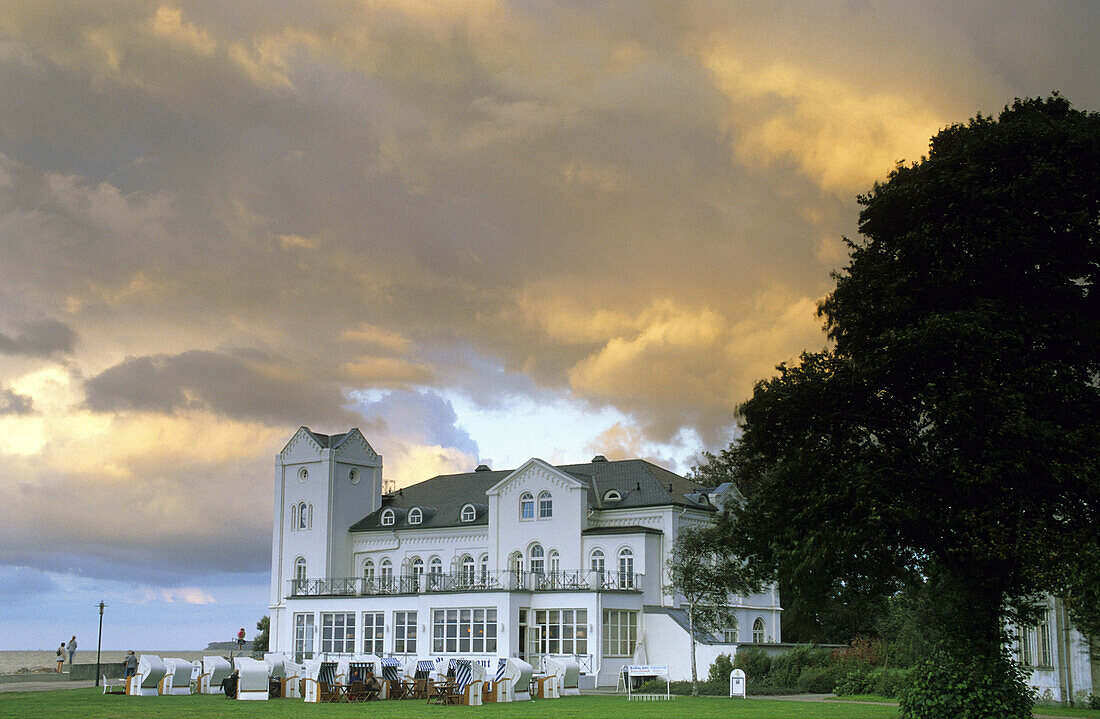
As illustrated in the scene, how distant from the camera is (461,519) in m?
56.0

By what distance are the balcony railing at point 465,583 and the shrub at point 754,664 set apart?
672 cm

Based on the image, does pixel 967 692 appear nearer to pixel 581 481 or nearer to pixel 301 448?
pixel 581 481

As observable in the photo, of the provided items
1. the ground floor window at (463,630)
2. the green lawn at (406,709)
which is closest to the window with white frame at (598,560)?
the ground floor window at (463,630)

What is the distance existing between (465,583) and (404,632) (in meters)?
4.88

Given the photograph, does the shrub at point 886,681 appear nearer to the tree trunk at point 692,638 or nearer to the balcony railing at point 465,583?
the tree trunk at point 692,638

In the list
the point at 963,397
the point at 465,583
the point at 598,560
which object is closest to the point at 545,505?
the point at 598,560

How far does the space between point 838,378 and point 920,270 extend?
8.90 ft

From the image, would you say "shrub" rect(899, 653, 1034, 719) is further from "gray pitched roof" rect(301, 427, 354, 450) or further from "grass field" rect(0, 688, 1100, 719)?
"gray pitched roof" rect(301, 427, 354, 450)

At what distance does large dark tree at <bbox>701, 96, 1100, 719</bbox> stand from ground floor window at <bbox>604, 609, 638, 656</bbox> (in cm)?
2298

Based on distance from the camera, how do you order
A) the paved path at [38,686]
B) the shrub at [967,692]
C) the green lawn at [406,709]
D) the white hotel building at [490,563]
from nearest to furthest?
the shrub at [967,692]
the green lawn at [406,709]
the paved path at [38,686]
the white hotel building at [490,563]

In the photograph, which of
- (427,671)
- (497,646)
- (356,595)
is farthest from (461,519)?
(427,671)

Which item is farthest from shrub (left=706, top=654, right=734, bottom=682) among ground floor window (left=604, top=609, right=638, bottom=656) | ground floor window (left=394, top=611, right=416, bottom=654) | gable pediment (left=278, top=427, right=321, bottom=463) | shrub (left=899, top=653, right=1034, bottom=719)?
gable pediment (left=278, top=427, right=321, bottom=463)

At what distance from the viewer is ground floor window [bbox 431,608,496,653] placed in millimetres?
46375

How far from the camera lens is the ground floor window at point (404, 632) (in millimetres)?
50344
